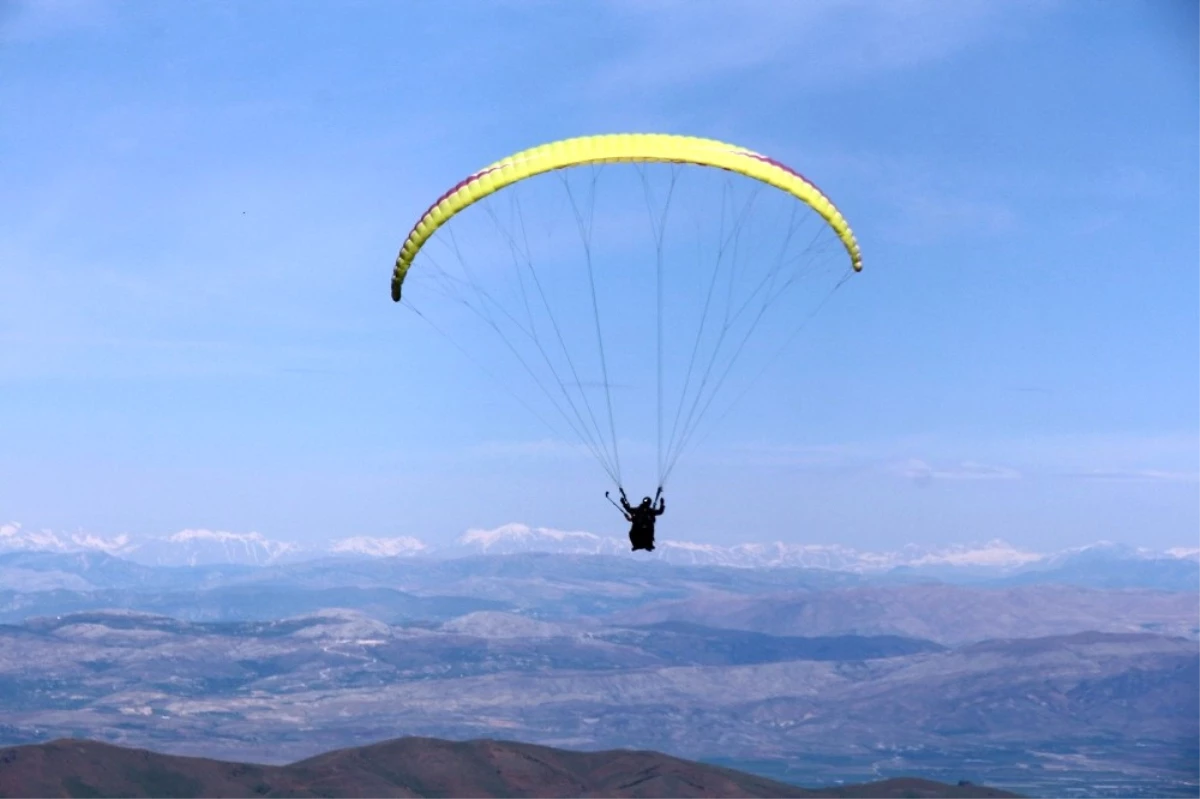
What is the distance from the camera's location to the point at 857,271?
235ft

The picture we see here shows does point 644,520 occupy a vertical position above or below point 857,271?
below

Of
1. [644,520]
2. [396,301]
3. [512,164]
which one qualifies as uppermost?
[512,164]

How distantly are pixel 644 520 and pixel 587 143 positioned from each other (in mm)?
17482

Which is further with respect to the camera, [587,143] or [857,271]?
[857,271]

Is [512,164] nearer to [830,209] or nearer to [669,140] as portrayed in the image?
[669,140]

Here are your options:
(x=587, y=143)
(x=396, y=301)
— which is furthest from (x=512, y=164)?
(x=396, y=301)

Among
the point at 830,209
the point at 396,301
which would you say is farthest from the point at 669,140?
the point at 396,301

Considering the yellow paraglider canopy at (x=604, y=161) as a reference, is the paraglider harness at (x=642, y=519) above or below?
below

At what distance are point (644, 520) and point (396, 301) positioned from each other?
16.3 meters

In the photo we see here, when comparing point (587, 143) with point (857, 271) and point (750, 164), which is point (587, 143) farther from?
point (857, 271)

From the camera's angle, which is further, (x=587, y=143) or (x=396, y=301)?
(x=396, y=301)

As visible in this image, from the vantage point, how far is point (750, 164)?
65562 millimetres

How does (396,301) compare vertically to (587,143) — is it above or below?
below

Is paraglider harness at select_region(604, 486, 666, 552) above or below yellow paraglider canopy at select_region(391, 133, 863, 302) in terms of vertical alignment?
below
